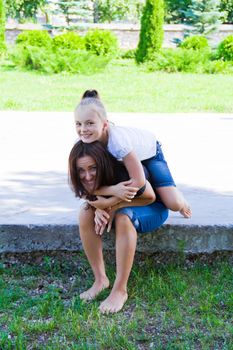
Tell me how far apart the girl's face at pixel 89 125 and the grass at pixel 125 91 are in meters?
6.50

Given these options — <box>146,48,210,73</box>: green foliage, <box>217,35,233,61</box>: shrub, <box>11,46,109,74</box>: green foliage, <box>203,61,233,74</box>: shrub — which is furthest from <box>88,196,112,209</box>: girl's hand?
<box>217,35,233,61</box>: shrub

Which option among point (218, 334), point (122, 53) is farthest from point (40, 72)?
point (218, 334)

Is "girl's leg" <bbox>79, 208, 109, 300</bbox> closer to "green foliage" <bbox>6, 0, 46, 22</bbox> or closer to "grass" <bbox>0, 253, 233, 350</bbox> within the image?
"grass" <bbox>0, 253, 233, 350</bbox>

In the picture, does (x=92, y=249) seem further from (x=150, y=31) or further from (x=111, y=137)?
(x=150, y=31)

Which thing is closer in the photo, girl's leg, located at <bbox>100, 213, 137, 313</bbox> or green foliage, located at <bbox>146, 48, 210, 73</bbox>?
girl's leg, located at <bbox>100, 213, 137, 313</bbox>

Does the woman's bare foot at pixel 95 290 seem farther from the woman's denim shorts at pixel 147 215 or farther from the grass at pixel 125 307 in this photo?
the woman's denim shorts at pixel 147 215

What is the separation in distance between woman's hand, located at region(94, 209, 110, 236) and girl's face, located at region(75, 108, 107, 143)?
0.32 meters

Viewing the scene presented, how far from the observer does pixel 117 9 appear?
40.8 metres

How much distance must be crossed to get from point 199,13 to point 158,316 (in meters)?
25.7

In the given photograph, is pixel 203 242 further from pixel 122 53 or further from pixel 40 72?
pixel 122 53

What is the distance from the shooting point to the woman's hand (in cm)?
326

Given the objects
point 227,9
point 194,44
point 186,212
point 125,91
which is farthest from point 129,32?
point 186,212

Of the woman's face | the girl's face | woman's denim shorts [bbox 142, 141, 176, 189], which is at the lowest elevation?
woman's denim shorts [bbox 142, 141, 176, 189]

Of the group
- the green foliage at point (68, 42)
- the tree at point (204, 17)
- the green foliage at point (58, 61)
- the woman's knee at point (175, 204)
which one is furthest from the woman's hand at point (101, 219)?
the tree at point (204, 17)
